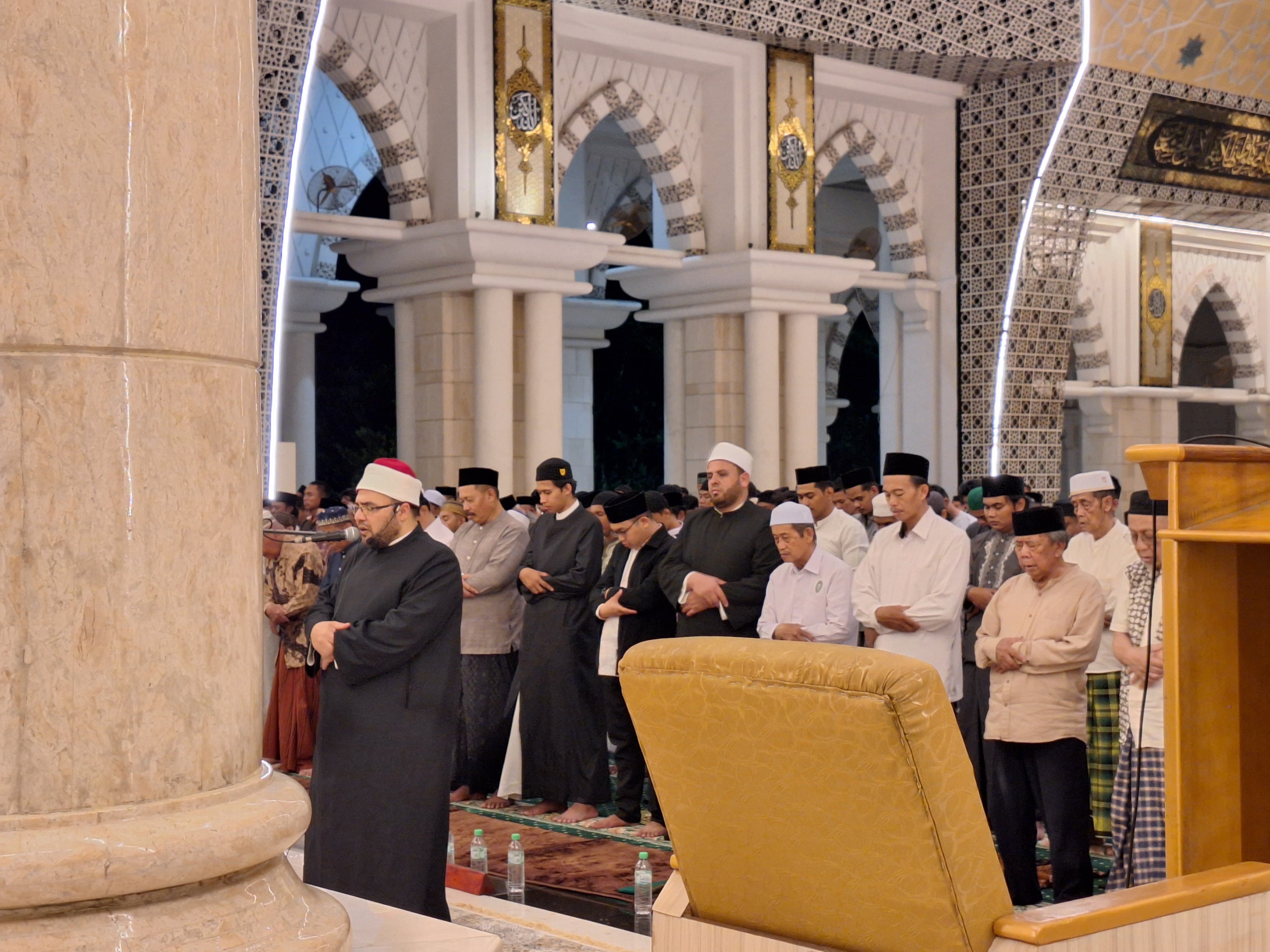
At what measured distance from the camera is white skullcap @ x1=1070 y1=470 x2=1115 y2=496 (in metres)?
5.45

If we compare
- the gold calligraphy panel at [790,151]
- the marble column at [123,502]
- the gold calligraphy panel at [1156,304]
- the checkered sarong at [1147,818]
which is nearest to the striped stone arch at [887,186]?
the gold calligraphy panel at [790,151]

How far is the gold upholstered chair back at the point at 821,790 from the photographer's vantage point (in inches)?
75.1

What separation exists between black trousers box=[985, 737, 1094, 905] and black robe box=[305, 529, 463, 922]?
167 cm

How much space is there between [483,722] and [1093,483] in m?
2.69

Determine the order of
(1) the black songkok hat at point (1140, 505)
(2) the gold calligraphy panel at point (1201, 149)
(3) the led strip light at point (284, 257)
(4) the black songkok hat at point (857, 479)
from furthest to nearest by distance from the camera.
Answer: (2) the gold calligraphy panel at point (1201, 149)
(3) the led strip light at point (284, 257)
(4) the black songkok hat at point (857, 479)
(1) the black songkok hat at point (1140, 505)

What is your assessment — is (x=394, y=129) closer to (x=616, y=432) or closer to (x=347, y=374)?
(x=347, y=374)

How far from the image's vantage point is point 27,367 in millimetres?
1622

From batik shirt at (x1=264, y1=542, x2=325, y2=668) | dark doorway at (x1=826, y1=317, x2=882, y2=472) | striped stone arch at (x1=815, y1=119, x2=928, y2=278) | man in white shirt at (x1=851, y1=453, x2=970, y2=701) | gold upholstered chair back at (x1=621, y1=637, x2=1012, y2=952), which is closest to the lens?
gold upholstered chair back at (x1=621, y1=637, x2=1012, y2=952)

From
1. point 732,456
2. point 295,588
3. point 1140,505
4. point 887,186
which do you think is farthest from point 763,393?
point 1140,505

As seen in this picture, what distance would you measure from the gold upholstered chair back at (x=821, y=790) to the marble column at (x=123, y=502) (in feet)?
1.90

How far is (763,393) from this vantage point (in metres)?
10.8

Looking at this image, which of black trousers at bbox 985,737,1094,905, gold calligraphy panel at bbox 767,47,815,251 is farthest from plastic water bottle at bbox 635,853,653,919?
gold calligraphy panel at bbox 767,47,815,251

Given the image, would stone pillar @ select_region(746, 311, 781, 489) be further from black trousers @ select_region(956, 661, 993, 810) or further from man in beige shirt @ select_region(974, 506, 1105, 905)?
man in beige shirt @ select_region(974, 506, 1105, 905)

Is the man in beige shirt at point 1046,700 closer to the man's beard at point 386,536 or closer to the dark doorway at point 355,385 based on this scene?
the man's beard at point 386,536
